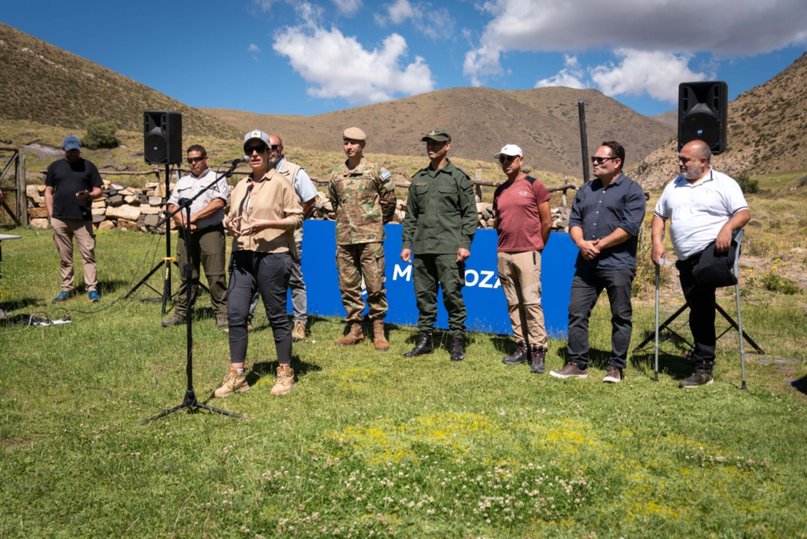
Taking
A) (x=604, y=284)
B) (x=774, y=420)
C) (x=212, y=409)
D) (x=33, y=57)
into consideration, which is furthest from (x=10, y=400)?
(x=33, y=57)

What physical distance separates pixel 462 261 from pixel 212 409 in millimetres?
2870

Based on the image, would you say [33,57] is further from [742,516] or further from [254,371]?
[742,516]

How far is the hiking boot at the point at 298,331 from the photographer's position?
760 cm

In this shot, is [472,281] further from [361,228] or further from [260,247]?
[260,247]

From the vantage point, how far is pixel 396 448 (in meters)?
4.35

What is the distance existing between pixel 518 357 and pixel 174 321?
424 centimetres

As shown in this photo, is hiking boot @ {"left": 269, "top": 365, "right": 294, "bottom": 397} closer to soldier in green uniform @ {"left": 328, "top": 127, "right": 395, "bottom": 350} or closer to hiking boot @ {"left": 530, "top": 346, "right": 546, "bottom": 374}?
soldier in green uniform @ {"left": 328, "top": 127, "right": 395, "bottom": 350}

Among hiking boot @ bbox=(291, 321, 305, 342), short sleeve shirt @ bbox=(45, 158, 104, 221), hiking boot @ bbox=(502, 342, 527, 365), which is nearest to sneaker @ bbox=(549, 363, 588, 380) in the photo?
hiking boot @ bbox=(502, 342, 527, 365)

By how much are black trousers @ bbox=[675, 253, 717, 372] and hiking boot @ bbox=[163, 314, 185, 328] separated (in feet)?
18.7

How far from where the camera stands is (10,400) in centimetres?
536

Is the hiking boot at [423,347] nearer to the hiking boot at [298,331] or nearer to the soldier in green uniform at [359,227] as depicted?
the soldier in green uniform at [359,227]

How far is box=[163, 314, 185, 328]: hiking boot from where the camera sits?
812 centimetres

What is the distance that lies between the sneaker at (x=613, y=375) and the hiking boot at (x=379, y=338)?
2330 millimetres

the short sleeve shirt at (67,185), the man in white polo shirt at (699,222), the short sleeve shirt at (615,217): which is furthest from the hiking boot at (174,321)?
the man in white polo shirt at (699,222)
